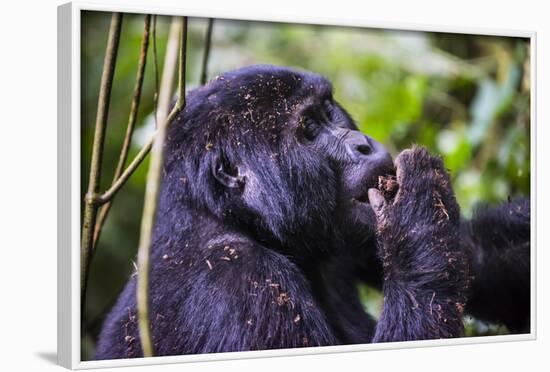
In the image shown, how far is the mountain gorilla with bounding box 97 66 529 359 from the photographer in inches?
139

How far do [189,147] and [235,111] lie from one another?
27 centimetres

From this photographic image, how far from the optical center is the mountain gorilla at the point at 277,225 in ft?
11.6

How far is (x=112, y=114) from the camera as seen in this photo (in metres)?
3.98

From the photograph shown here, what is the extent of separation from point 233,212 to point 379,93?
5.67ft

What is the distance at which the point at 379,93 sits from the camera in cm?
497

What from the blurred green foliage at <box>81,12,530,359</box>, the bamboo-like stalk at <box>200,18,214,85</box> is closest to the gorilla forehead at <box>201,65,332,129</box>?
the bamboo-like stalk at <box>200,18,214,85</box>

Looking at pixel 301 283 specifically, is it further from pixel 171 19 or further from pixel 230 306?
pixel 171 19

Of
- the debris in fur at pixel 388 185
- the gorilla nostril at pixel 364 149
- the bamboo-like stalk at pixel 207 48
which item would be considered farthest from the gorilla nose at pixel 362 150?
the bamboo-like stalk at pixel 207 48

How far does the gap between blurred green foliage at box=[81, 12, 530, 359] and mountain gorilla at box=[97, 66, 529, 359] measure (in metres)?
0.28

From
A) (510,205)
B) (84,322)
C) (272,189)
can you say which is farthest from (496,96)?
(84,322)

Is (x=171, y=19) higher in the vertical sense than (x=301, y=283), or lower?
higher

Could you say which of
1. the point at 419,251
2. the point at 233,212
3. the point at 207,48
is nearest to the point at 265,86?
the point at 207,48

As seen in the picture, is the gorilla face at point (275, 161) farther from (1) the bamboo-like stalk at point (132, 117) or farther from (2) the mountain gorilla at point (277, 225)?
(1) the bamboo-like stalk at point (132, 117)

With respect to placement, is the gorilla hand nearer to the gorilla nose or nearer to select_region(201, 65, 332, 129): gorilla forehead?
the gorilla nose
